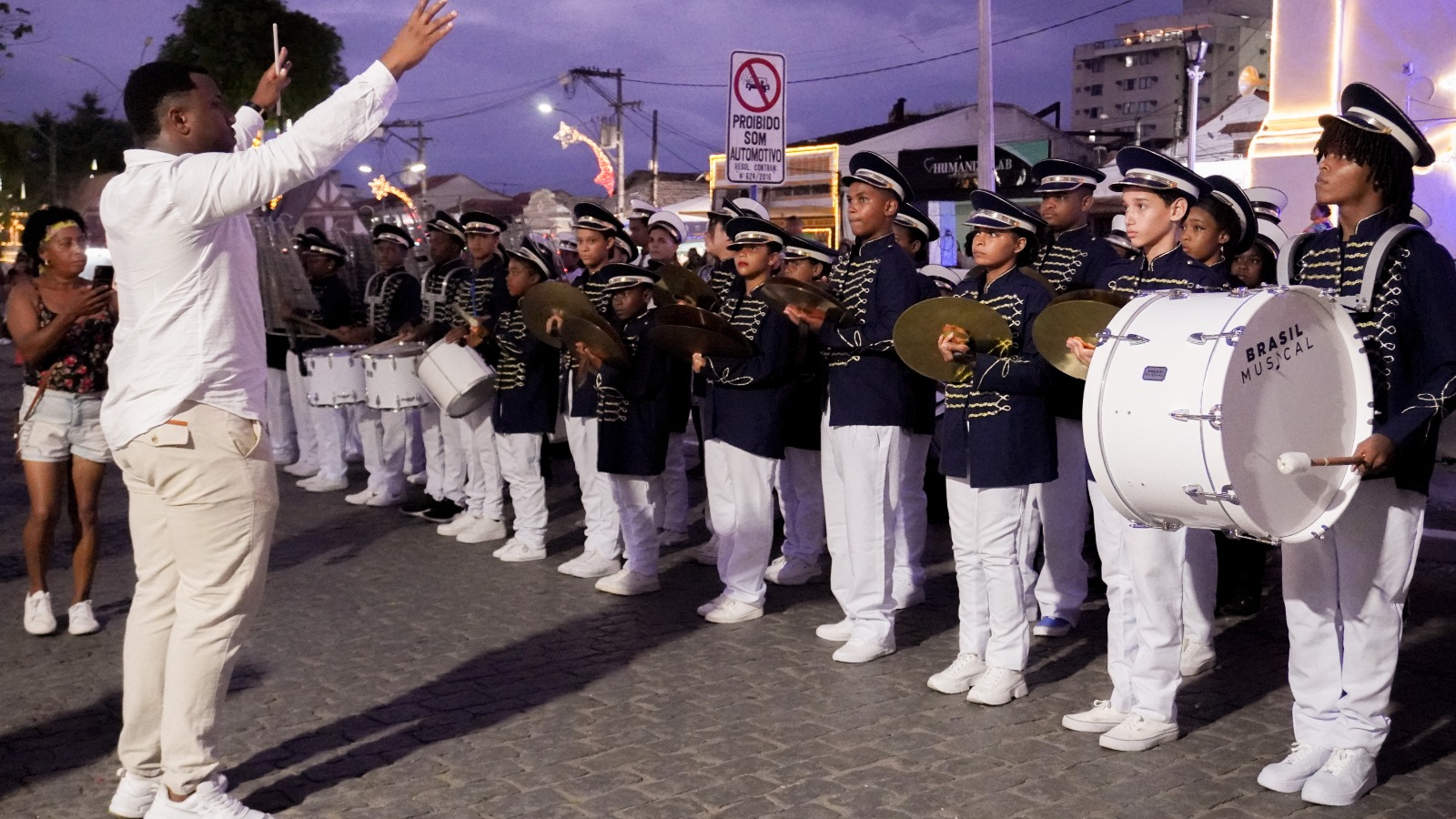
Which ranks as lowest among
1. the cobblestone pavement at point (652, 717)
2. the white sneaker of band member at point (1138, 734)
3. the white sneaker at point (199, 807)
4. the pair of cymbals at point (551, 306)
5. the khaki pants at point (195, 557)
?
the cobblestone pavement at point (652, 717)

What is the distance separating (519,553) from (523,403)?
99cm

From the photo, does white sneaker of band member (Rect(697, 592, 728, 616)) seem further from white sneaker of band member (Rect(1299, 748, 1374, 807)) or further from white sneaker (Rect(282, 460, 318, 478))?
white sneaker (Rect(282, 460, 318, 478))

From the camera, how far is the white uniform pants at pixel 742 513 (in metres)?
7.45

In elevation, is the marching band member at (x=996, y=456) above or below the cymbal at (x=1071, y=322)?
below

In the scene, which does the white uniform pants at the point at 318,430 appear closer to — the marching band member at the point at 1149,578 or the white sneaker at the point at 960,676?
the white sneaker at the point at 960,676

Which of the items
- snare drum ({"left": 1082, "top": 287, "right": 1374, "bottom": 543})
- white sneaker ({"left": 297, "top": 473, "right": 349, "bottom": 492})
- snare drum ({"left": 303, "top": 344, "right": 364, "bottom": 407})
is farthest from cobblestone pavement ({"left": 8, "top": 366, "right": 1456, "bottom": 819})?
white sneaker ({"left": 297, "top": 473, "right": 349, "bottom": 492})

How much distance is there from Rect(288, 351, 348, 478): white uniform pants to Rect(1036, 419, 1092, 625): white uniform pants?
665 cm

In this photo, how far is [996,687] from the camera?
19.5ft

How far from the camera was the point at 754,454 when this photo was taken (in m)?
7.38

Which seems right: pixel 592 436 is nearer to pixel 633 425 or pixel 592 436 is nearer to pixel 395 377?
pixel 633 425

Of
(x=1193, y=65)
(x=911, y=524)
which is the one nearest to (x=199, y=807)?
(x=911, y=524)

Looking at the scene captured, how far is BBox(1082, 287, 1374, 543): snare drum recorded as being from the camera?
4.16 m

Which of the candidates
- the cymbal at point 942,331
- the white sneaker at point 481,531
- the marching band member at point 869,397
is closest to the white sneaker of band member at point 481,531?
the white sneaker at point 481,531

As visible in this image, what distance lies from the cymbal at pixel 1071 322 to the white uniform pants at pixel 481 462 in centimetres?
502
